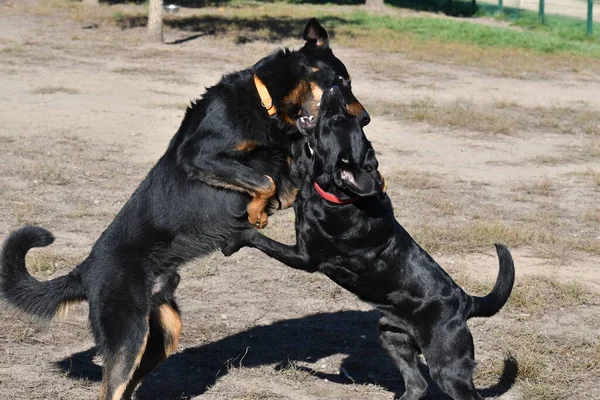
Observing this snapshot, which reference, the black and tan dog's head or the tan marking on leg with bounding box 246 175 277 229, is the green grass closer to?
the black and tan dog's head

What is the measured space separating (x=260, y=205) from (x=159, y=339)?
103 centimetres

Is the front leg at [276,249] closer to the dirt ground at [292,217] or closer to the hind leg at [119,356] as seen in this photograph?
the hind leg at [119,356]

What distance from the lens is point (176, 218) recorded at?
5.35m

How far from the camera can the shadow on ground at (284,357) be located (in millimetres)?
5875

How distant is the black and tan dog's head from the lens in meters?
5.43

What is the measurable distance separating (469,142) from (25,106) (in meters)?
6.73

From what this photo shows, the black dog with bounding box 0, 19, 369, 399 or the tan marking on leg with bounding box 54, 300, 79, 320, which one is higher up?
the black dog with bounding box 0, 19, 369, 399

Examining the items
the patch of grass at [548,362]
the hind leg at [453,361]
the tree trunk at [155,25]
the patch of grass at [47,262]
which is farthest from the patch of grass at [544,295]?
the tree trunk at [155,25]

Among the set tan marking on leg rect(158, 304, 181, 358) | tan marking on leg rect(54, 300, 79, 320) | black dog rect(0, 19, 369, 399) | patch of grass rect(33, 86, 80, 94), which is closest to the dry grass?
patch of grass rect(33, 86, 80, 94)

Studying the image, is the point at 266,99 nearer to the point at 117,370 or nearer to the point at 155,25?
the point at 117,370

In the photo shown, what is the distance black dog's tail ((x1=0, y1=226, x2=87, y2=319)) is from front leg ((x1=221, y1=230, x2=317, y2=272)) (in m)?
0.96

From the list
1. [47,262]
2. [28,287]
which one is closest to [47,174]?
[47,262]

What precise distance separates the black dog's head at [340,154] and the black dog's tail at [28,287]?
160 cm

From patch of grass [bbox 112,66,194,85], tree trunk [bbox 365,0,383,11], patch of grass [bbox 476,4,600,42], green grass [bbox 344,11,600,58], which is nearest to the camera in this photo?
patch of grass [bbox 112,66,194,85]
